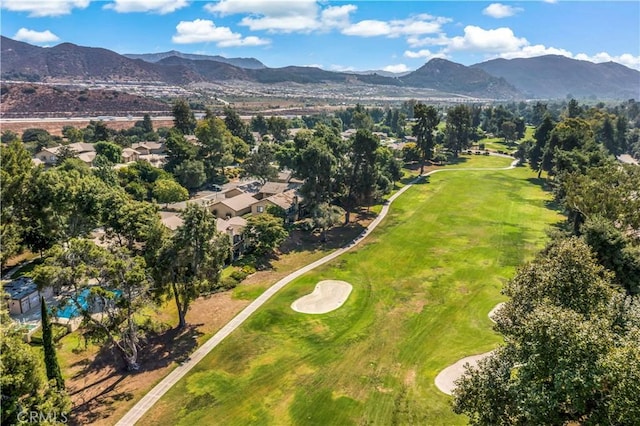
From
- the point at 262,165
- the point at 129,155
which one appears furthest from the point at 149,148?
the point at 262,165

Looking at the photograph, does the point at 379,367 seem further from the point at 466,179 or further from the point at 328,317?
the point at 466,179

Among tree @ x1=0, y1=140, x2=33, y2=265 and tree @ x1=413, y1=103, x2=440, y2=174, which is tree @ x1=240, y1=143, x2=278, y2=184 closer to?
tree @ x1=413, y1=103, x2=440, y2=174

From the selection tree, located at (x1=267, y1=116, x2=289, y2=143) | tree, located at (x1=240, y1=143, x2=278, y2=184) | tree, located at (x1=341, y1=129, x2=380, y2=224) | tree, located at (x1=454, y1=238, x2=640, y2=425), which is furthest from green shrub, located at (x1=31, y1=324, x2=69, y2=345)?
tree, located at (x1=267, y1=116, x2=289, y2=143)

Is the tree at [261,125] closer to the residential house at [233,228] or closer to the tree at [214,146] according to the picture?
the tree at [214,146]

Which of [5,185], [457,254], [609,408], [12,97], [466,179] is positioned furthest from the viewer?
[12,97]

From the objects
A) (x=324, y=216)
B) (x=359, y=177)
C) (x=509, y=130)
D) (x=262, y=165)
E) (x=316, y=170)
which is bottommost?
(x=324, y=216)

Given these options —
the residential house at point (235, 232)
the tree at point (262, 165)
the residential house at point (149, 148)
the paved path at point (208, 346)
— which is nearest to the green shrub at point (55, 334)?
the paved path at point (208, 346)

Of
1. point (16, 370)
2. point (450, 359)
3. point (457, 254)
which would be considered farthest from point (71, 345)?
point (457, 254)

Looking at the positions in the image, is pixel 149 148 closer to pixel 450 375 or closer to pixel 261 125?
pixel 261 125
